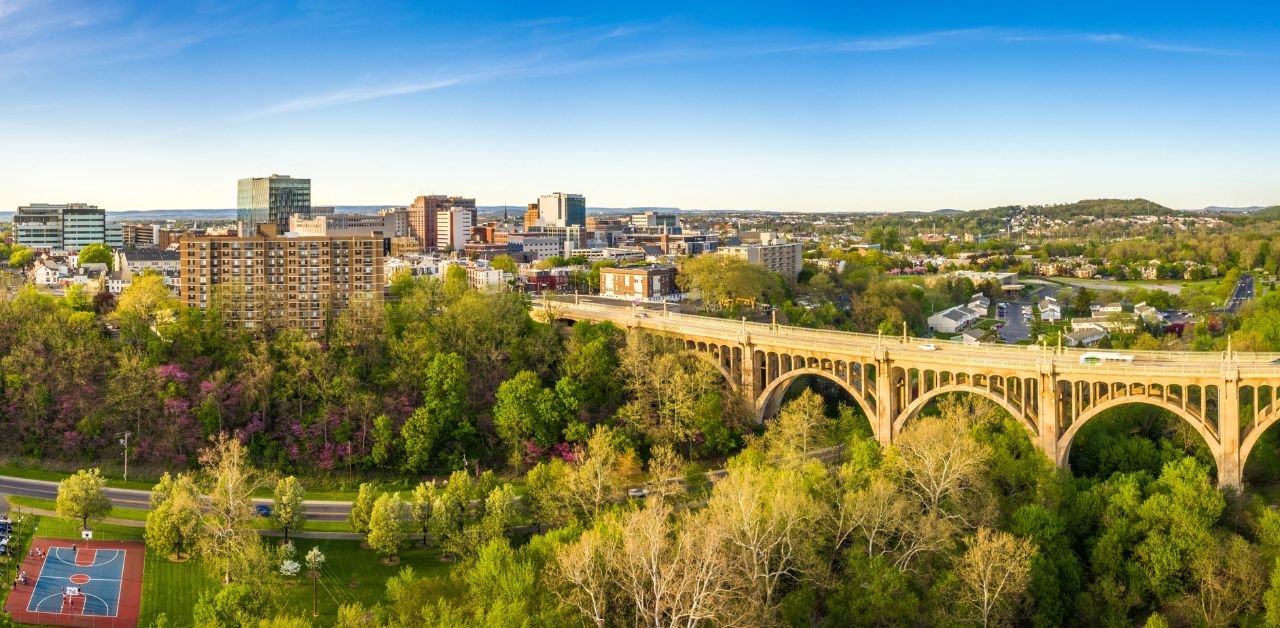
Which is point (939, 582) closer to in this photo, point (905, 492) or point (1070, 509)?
point (905, 492)

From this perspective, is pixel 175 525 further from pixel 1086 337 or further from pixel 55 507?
pixel 1086 337

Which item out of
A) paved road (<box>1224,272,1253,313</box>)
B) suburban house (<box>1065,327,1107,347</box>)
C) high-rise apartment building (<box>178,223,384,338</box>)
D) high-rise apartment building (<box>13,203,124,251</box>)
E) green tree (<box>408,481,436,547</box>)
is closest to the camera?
green tree (<box>408,481,436,547</box>)

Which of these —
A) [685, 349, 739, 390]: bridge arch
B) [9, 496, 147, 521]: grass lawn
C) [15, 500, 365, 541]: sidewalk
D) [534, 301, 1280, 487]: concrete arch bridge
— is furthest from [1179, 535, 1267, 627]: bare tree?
[9, 496, 147, 521]: grass lawn

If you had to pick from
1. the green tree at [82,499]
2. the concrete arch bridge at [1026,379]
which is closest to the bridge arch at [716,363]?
the concrete arch bridge at [1026,379]

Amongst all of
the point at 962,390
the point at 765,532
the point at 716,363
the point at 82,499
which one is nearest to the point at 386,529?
the point at 82,499

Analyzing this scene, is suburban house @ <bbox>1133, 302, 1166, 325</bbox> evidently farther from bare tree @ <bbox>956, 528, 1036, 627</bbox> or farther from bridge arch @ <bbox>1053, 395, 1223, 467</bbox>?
bare tree @ <bbox>956, 528, 1036, 627</bbox>

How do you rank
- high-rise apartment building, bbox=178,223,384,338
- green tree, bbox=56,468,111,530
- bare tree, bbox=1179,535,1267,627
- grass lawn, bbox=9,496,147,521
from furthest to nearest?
high-rise apartment building, bbox=178,223,384,338
grass lawn, bbox=9,496,147,521
green tree, bbox=56,468,111,530
bare tree, bbox=1179,535,1267,627

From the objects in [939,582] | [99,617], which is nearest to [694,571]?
[939,582]
